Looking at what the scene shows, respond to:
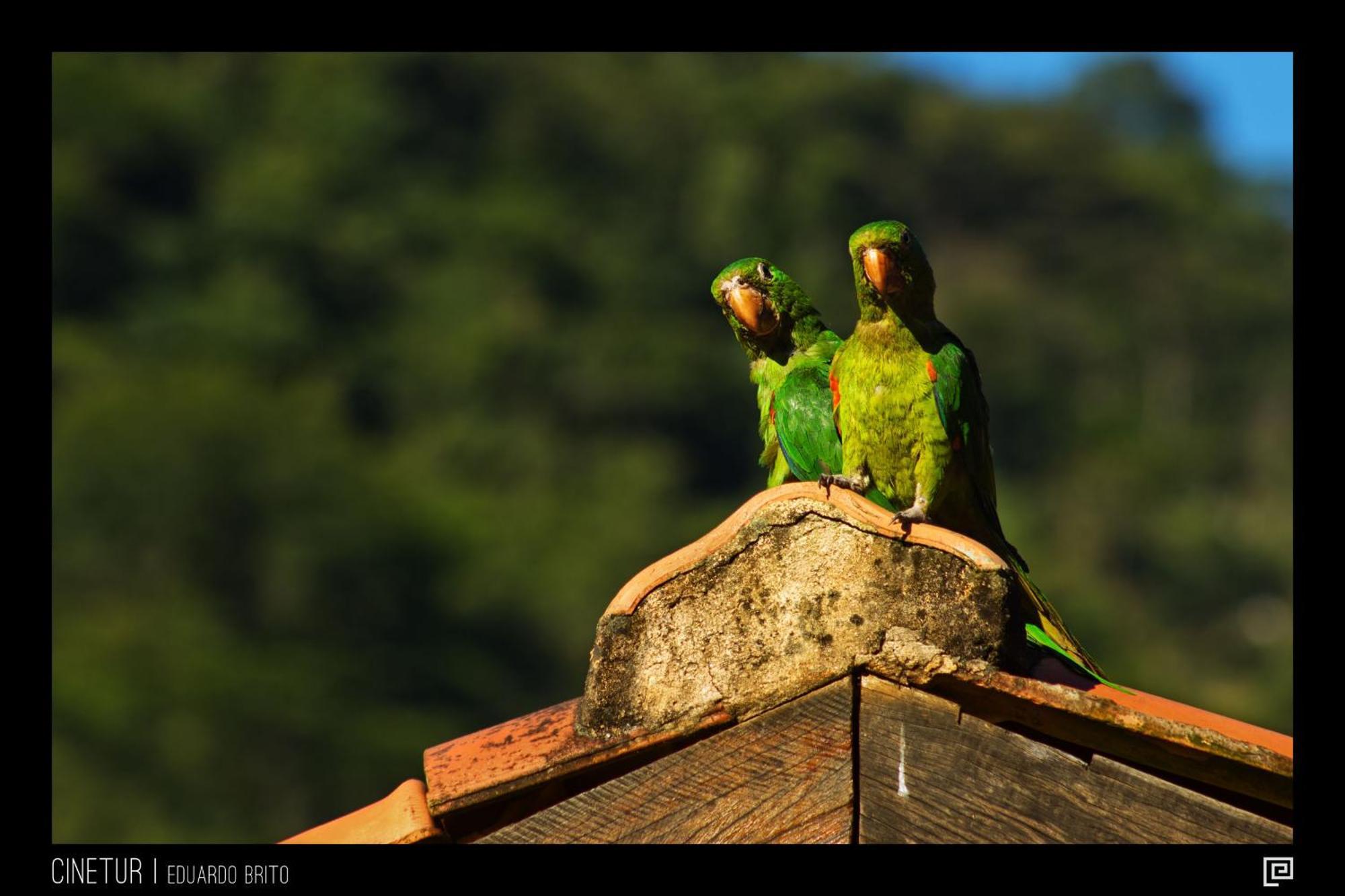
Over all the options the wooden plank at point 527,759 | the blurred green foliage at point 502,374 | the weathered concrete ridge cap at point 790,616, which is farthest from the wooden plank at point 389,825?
the blurred green foliage at point 502,374

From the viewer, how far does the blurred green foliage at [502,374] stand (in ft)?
181

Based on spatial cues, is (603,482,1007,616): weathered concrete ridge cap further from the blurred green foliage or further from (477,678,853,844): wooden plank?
the blurred green foliage

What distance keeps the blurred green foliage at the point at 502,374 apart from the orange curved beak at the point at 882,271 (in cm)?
4192

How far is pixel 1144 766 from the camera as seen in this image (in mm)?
5039

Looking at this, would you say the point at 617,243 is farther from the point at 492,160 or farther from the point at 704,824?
the point at 704,824

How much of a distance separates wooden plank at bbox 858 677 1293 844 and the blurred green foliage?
43839 mm

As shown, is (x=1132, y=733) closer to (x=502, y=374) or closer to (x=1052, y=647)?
(x=1052, y=647)

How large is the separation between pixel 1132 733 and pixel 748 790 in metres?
1.01

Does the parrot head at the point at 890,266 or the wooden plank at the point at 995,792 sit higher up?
the parrot head at the point at 890,266

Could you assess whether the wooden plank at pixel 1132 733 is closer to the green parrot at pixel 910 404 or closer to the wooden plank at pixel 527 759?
the wooden plank at pixel 527 759

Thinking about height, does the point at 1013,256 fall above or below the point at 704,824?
above

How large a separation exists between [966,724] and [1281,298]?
281 feet

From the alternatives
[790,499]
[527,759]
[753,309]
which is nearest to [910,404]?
[753,309]
